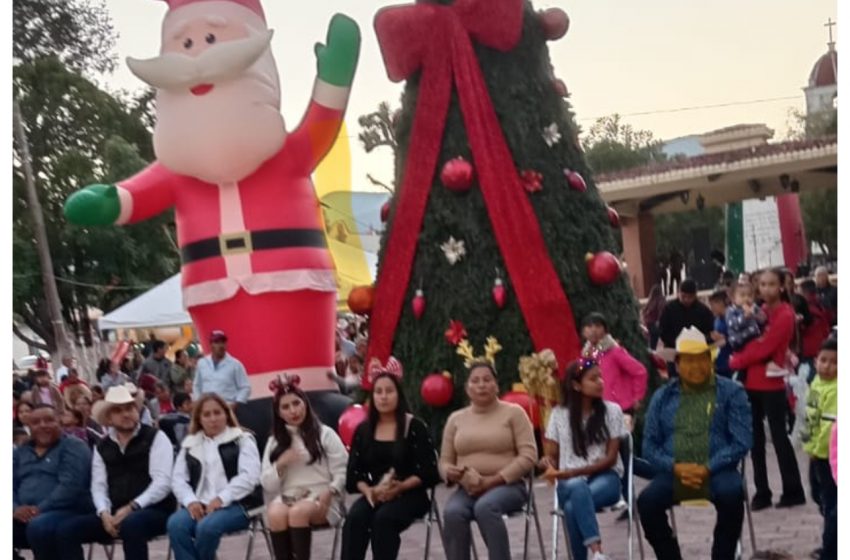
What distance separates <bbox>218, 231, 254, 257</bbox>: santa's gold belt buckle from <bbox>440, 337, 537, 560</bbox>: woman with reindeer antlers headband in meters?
4.61

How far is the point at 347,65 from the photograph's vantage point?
12211 millimetres

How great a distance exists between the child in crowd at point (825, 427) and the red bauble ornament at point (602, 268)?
363cm

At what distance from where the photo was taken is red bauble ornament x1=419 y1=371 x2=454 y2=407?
10531 millimetres

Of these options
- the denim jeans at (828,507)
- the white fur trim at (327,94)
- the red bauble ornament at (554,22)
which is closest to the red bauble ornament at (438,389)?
the red bauble ornament at (554,22)

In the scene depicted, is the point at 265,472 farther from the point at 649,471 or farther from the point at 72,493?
the point at 649,471

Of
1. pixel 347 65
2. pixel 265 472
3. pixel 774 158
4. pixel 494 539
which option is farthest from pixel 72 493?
pixel 774 158

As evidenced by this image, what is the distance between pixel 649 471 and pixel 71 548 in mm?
3219

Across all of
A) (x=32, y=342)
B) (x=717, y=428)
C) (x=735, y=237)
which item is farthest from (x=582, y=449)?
(x=32, y=342)

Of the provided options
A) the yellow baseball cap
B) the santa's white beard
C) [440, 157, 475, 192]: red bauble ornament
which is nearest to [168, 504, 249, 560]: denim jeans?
the yellow baseball cap

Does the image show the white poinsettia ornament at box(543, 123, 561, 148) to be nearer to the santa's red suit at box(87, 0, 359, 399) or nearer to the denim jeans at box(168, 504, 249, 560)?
the santa's red suit at box(87, 0, 359, 399)

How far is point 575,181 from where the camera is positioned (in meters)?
10.8

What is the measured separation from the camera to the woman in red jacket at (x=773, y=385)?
28.3 ft

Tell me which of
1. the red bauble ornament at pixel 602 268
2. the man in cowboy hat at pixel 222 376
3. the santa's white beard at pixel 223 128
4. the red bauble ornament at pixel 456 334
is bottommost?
the man in cowboy hat at pixel 222 376

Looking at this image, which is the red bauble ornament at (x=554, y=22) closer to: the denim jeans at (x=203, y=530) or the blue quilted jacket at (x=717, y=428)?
the blue quilted jacket at (x=717, y=428)
